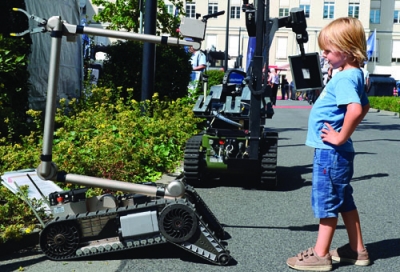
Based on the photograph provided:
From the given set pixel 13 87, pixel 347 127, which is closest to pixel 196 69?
pixel 13 87

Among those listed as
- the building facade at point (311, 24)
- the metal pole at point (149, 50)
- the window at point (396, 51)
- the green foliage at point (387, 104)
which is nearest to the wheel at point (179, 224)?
the metal pole at point (149, 50)

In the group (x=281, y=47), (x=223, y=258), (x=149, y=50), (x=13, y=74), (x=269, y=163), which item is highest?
(x=149, y=50)

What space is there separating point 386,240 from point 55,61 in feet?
9.73

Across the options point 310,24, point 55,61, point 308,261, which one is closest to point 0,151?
point 55,61

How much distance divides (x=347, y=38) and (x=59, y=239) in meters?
2.33

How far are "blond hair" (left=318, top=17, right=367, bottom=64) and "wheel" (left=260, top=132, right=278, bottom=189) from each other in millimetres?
3143

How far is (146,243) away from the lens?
15.2 ft

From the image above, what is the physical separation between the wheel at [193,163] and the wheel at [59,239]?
320 centimetres

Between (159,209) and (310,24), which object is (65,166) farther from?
(310,24)

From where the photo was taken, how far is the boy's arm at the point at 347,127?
433 centimetres

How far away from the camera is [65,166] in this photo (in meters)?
6.60

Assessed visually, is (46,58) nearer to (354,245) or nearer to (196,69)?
(196,69)

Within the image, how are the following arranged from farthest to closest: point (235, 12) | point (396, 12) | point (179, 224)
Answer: point (396, 12), point (235, 12), point (179, 224)

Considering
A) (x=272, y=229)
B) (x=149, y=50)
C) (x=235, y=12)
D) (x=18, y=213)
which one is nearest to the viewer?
(x=18, y=213)
